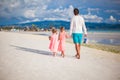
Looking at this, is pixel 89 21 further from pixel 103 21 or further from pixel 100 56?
pixel 100 56

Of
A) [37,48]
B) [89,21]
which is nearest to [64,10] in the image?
[89,21]

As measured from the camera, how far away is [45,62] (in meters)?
3.05

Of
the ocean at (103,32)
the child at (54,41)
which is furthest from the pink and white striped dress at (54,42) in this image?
the ocean at (103,32)

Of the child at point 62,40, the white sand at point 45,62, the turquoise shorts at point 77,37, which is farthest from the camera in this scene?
the child at point 62,40

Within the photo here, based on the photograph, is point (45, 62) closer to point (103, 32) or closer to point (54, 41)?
point (54, 41)

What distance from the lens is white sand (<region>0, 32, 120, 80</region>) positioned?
2826 millimetres

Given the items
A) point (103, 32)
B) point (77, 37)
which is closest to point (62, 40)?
point (77, 37)

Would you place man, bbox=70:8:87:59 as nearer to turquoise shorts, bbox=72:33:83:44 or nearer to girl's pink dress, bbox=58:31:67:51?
turquoise shorts, bbox=72:33:83:44

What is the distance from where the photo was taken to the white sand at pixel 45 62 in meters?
2.83

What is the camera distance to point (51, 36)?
3129mm

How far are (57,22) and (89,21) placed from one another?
37cm

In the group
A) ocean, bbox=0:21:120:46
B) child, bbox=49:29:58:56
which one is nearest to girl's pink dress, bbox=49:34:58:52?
child, bbox=49:29:58:56

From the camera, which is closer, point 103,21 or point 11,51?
point 103,21

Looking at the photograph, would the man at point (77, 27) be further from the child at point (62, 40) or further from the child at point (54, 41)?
the child at point (54, 41)
